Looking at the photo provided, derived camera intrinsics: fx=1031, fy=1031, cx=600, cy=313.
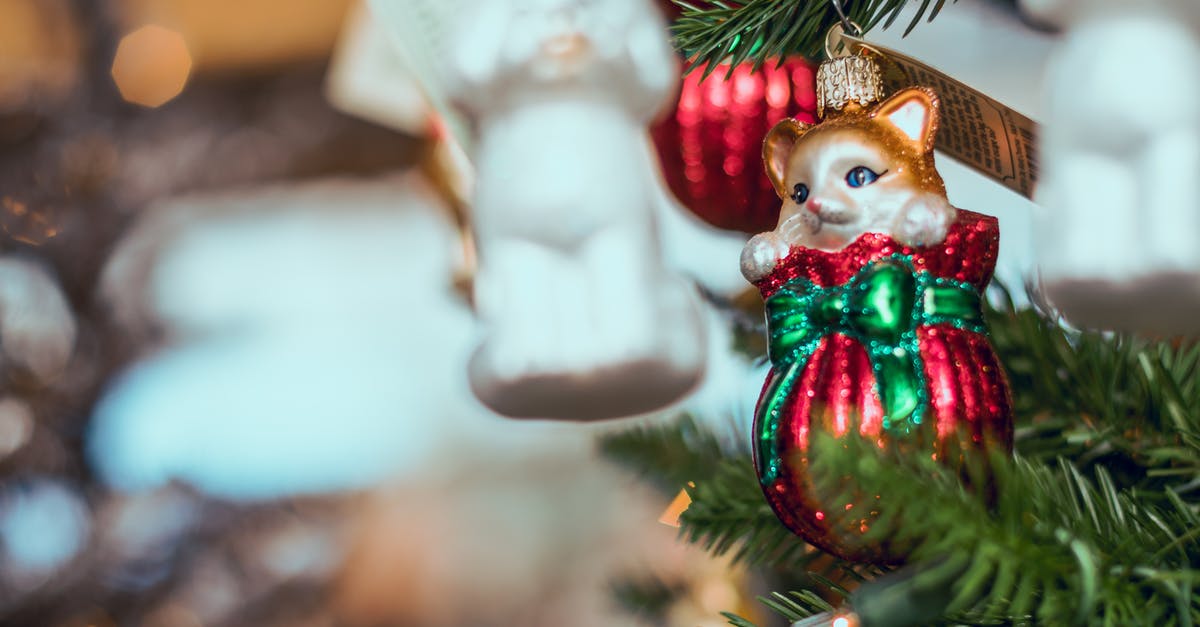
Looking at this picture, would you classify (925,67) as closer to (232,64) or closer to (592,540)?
(592,540)

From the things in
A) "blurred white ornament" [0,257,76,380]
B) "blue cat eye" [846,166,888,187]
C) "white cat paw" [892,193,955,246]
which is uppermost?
"blue cat eye" [846,166,888,187]

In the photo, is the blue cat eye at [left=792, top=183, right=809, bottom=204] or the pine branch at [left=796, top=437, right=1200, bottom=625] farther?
the blue cat eye at [left=792, top=183, right=809, bottom=204]

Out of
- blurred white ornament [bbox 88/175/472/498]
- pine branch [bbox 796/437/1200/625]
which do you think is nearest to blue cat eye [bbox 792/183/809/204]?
pine branch [bbox 796/437/1200/625]

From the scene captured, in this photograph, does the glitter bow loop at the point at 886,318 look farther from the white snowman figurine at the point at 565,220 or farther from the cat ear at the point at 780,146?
the white snowman figurine at the point at 565,220

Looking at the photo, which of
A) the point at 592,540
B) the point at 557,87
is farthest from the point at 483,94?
the point at 592,540

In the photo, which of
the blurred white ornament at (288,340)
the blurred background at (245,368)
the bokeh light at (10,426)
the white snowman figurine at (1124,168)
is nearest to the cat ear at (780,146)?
the white snowman figurine at (1124,168)

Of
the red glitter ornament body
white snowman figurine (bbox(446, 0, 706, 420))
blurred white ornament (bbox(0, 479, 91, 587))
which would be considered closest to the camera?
the red glitter ornament body

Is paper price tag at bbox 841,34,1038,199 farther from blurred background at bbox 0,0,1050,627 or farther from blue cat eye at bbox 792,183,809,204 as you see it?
blurred background at bbox 0,0,1050,627
